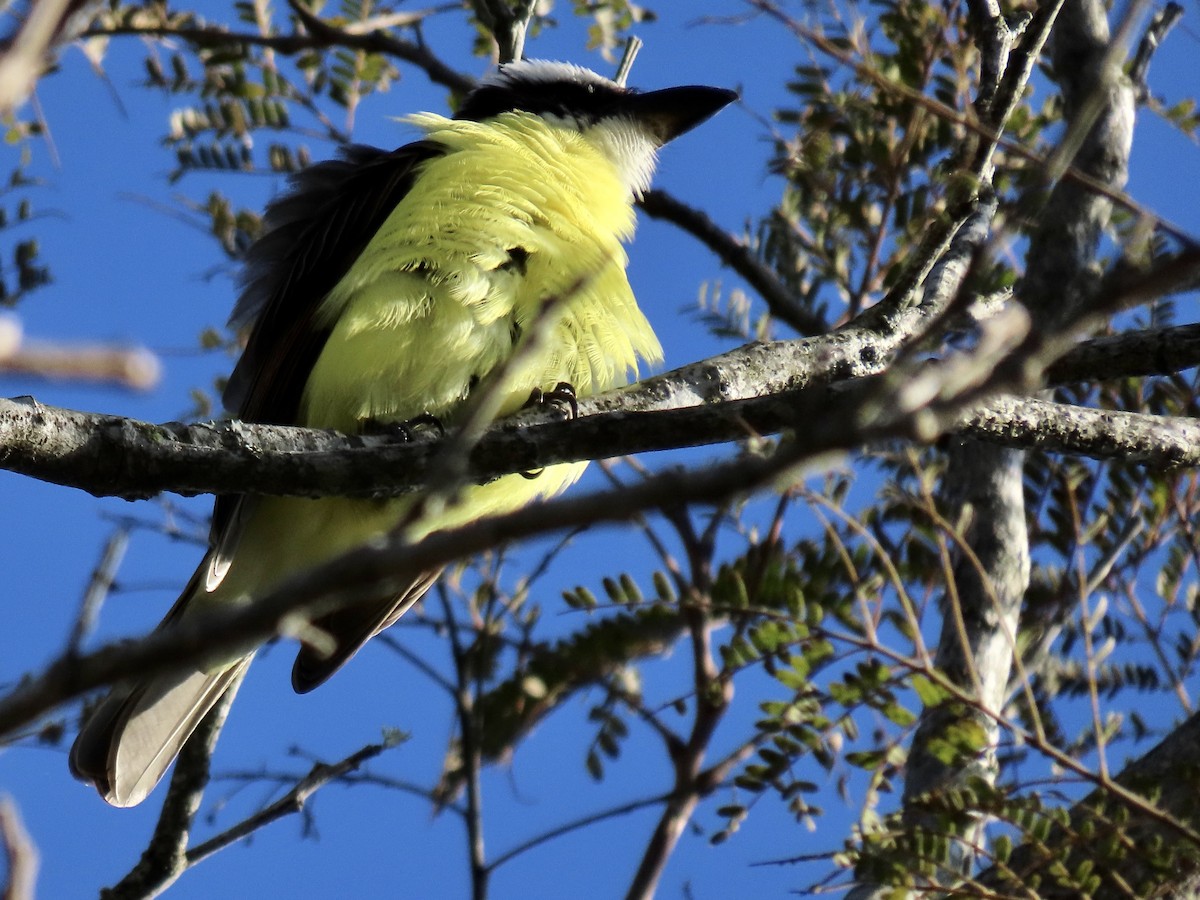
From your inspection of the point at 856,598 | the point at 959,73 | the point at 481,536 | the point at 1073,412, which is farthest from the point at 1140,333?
the point at 481,536

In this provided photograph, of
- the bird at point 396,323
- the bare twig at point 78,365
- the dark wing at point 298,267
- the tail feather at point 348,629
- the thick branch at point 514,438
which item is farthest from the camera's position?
the tail feather at point 348,629

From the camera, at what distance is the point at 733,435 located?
2.33m

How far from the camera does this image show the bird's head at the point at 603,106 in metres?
4.36

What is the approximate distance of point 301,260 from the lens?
13.2ft

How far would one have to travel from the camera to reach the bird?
3.33 metres

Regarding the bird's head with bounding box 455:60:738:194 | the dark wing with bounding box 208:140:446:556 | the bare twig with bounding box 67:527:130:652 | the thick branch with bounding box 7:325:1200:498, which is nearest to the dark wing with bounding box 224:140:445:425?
the dark wing with bounding box 208:140:446:556

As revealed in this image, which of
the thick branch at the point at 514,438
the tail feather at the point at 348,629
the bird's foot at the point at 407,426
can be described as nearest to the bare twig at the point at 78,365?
the thick branch at the point at 514,438

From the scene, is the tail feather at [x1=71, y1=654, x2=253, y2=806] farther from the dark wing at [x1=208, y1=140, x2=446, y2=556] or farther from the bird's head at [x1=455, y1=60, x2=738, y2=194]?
the bird's head at [x1=455, y1=60, x2=738, y2=194]

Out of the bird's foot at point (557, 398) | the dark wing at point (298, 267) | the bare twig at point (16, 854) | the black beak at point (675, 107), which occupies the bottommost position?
the bare twig at point (16, 854)

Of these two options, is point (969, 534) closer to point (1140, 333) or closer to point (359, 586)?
point (1140, 333)

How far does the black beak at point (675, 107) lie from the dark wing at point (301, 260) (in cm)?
84

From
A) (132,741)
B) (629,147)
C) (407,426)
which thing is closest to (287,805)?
(132,741)

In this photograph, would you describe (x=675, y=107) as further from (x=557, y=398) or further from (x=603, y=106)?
(x=557, y=398)

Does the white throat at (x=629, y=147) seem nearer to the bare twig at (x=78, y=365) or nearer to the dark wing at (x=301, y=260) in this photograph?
the dark wing at (x=301, y=260)
